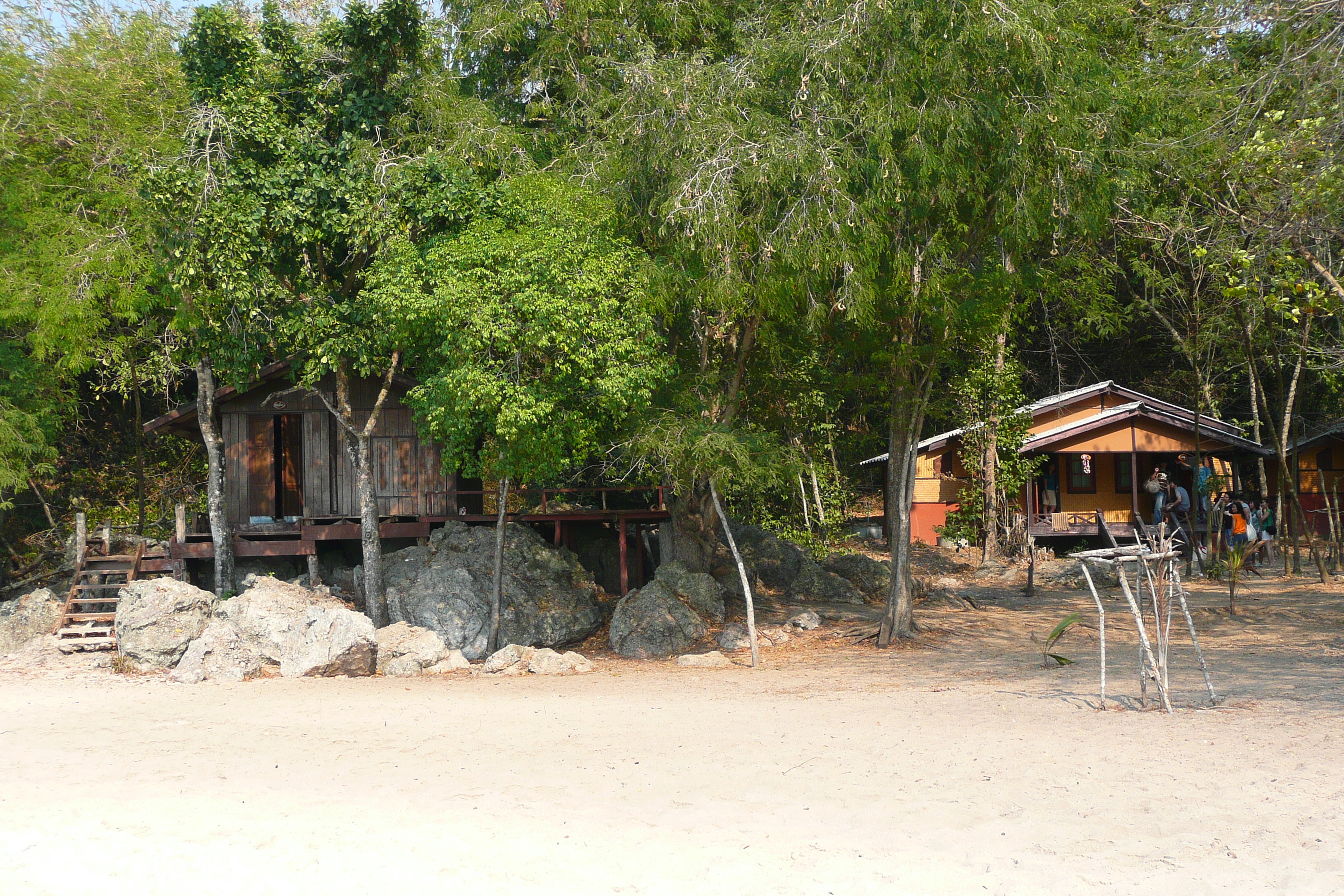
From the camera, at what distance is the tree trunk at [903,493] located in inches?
616

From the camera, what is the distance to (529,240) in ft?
44.6

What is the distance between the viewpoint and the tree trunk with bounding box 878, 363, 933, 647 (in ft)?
51.4

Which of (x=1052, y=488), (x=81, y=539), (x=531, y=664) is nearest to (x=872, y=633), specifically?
(x=531, y=664)

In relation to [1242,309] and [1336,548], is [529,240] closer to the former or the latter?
[1242,309]

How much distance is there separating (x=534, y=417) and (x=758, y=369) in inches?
223

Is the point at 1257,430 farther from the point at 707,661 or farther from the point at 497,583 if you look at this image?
the point at 497,583

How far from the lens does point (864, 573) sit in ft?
72.3

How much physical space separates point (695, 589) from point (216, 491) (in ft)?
27.4

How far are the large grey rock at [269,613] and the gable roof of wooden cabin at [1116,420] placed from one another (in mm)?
15270

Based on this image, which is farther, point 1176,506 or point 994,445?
point 994,445

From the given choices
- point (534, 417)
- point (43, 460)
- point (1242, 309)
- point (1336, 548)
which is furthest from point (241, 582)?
point (1336, 548)

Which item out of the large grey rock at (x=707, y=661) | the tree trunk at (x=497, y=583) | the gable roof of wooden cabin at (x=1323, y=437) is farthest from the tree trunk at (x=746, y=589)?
the gable roof of wooden cabin at (x=1323, y=437)

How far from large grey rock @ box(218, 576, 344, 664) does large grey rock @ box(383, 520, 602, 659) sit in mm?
1251

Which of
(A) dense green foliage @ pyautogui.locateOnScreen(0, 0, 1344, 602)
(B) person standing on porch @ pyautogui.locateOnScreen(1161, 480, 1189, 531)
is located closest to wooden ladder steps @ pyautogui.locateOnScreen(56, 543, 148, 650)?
(A) dense green foliage @ pyautogui.locateOnScreen(0, 0, 1344, 602)
